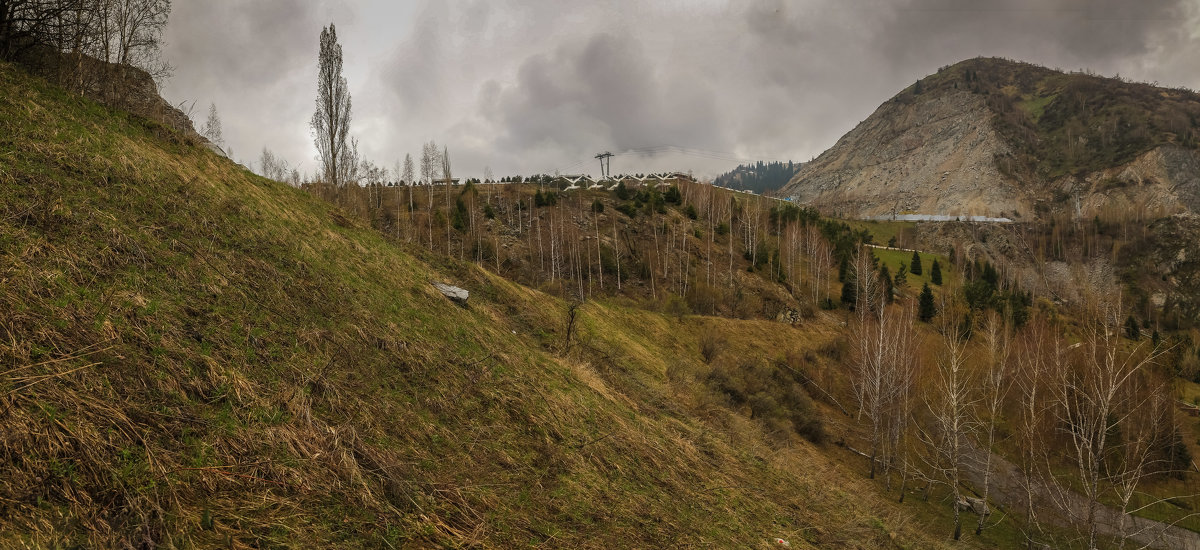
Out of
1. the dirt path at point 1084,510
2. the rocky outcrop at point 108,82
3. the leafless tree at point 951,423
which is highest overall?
the rocky outcrop at point 108,82

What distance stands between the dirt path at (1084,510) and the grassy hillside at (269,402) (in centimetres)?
1496

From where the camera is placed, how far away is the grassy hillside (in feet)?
14.4

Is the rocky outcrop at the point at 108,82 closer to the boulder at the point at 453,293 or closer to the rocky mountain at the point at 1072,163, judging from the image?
the boulder at the point at 453,293

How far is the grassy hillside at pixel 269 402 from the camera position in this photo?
14.4ft

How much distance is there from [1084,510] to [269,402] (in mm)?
36029

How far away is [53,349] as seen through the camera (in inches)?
196

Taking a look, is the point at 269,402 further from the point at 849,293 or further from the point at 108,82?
the point at 849,293

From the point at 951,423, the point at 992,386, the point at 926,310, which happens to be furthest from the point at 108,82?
the point at 926,310

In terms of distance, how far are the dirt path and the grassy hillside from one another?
1496 centimetres

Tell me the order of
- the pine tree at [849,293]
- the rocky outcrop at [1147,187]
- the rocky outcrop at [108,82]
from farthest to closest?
the rocky outcrop at [1147,187] → the pine tree at [849,293] → the rocky outcrop at [108,82]

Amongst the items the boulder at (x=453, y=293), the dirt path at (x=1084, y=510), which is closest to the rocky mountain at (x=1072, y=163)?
the dirt path at (x=1084, y=510)

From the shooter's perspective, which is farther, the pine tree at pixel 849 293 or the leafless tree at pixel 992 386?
→ the pine tree at pixel 849 293

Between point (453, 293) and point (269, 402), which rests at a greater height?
point (453, 293)

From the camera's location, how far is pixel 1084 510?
2542cm
